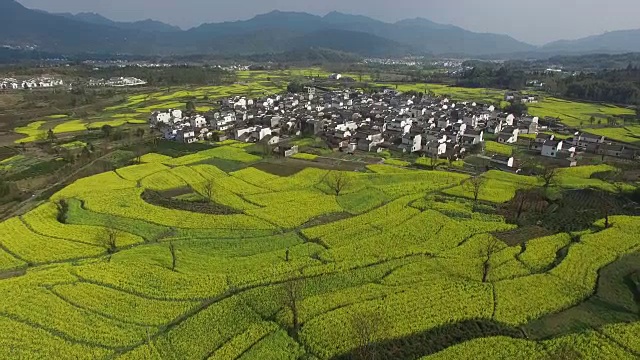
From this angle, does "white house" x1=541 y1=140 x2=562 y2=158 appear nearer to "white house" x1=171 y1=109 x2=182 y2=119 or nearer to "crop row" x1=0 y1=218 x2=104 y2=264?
"crop row" x1=0 y1=218 x2=104 y2=264

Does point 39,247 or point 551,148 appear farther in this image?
point 551,148

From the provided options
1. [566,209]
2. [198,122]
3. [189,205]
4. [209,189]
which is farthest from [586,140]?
[198,122]

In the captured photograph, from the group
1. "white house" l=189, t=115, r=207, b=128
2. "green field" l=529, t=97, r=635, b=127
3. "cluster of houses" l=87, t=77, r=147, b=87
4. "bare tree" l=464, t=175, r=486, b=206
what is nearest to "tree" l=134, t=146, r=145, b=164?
"white house" l=189, t=115, r=207, b=128

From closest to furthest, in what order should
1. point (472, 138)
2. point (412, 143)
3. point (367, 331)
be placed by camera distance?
point (367, 331) → point (412, 143) → point (472, 138)

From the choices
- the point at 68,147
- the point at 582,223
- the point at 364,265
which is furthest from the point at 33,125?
the point at 582,223

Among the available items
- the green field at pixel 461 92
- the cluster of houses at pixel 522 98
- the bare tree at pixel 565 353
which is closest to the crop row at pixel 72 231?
the bare tree at pixel 565 353

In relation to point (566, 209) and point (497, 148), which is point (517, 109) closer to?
point (497, 148)

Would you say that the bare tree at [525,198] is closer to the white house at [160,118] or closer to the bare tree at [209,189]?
the bare tree at [209,189]
